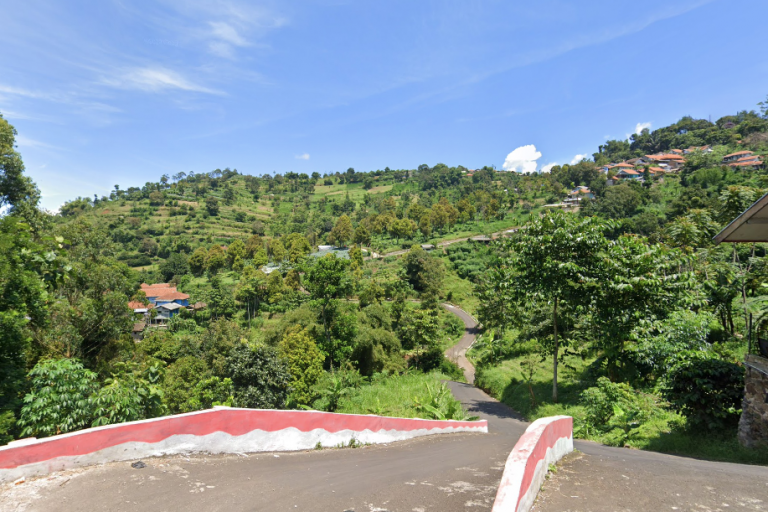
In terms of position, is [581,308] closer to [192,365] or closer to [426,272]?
[192,365]

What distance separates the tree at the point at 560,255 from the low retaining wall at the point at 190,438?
7619 mm

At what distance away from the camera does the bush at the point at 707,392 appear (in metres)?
7.27

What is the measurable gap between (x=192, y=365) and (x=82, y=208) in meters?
107

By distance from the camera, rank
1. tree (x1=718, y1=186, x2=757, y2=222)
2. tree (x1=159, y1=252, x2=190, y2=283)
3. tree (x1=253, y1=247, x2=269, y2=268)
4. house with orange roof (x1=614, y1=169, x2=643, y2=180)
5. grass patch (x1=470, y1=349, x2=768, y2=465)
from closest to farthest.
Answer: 1. grass patch (x1=470, y1=349, x2=768, y2=465)
2. tree (x1=718, y1=186, x2=757, y2=222)
3. tree (x1=253, y1=247, x2=269, y2=268)
4. tree (x1=159, y1=252, x2=190, y2=283)
5. house with orange roof (x1=614, y1=169, x2=643, y2=180)

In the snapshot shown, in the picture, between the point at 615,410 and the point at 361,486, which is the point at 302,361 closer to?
the point at 615,410

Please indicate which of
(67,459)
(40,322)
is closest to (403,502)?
(67,459)

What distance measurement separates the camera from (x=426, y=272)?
5006 cm

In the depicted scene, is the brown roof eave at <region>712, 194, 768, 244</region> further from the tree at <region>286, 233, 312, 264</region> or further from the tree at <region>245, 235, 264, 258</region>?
the tree at <region>245, 235, 264, 258</region>

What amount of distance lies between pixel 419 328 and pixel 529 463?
93.4ft

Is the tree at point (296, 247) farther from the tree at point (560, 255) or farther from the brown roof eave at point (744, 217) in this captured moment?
the brown roof eave at point (744, 217)

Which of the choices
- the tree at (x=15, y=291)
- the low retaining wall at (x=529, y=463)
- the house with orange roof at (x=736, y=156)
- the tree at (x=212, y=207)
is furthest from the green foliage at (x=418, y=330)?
the tree at (x=212, y=207)

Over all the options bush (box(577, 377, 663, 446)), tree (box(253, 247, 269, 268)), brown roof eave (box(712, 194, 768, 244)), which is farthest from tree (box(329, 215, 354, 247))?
brown roof eave (box(712, 194, 768, 244))

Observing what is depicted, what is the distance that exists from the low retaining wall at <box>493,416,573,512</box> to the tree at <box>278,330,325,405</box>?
712 inches

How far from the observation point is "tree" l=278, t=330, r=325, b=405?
2153cm
